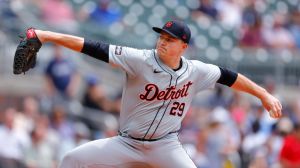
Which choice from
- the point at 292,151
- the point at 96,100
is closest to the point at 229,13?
the point at 96,100

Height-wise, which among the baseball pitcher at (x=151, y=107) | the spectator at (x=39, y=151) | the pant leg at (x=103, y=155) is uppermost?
the baseball pitcher at (x=151, y=107)

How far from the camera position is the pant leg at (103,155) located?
25.4 feet

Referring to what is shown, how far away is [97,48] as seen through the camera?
24.7 ft

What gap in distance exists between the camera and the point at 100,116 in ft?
45.3

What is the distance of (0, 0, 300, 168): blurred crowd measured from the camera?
12.2 m

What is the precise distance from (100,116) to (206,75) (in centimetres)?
590

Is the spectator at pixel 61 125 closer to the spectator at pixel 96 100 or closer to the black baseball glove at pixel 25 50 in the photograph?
the spectator at pixel 96 100

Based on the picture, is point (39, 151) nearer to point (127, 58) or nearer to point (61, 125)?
point (61, 125)

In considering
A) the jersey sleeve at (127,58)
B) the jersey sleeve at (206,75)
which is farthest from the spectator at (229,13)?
the jersey sleeve at (127,58)

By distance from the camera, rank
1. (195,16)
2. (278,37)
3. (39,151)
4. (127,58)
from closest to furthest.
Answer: (127,58) < (39,151) < (195,16) < (278,37)

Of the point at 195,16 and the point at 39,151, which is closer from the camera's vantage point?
the point at 39,151

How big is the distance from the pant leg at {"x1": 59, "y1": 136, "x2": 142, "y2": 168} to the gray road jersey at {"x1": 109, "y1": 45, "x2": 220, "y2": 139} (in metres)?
0.14

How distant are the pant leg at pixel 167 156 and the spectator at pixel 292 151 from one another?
2441 mm

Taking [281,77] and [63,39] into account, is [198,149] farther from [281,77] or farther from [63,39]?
[63,39]
